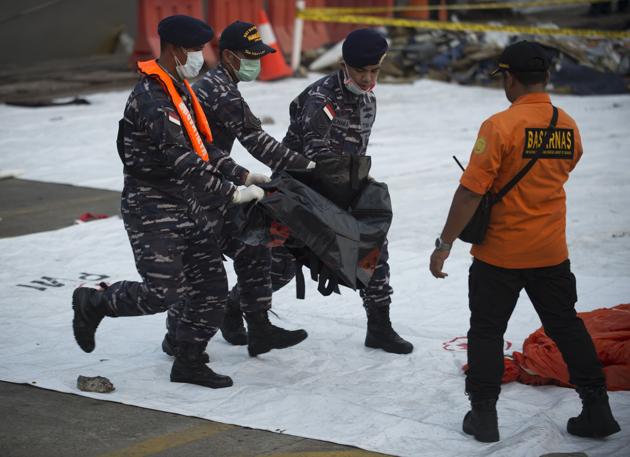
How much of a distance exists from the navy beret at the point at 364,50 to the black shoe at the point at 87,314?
1.89 m

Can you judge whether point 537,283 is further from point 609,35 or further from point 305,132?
point 609,35

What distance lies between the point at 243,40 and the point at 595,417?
266 cm

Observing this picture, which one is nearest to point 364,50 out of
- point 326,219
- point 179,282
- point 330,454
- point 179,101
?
point 326,219

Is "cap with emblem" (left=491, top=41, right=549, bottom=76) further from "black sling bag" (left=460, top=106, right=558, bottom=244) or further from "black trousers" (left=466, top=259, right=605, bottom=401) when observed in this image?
"black trousers" (left=466, top=259, right=605, bottom=401)

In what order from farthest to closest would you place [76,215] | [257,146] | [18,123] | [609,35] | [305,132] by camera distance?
[609,35], [18,123], [76,215], [305,132], [257,146]

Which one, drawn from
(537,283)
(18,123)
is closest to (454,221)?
(537,283)

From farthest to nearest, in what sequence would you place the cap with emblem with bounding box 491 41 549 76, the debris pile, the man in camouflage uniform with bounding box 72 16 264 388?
the debris pile → the man in camouflage uniform with bounding box 72 16 264 388 → the cap with emblem with bounding box 491 41 549 76

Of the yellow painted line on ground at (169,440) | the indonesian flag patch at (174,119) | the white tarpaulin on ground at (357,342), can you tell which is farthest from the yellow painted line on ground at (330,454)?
the indonesian flag patch at (174,119)

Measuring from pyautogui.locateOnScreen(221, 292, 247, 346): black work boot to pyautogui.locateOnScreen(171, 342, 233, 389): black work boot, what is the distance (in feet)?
2.48

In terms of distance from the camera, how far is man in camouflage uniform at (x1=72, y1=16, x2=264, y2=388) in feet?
16.4

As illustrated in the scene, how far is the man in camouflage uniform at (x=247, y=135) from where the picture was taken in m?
5.44

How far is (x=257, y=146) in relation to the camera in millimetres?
5430

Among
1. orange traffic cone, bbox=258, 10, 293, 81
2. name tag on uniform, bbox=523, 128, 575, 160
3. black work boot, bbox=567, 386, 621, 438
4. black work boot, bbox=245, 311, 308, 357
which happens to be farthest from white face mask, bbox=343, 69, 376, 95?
orange traffic cone, bbox=258, 10, 293, 81

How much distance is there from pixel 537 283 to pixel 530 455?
763 mm
